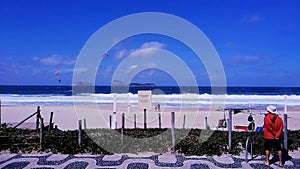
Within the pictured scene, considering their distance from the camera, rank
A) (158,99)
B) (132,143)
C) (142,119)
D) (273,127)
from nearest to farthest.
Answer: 1. (273,127)
2. (132,143)
3. (142,119)
4. (158,99)

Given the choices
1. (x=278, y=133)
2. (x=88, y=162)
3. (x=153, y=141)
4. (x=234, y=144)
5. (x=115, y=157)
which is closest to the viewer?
(x=278, y=133)

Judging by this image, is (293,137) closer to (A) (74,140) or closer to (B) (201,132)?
(B) (201,132)

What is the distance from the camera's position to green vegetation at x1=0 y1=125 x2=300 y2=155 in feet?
29.3

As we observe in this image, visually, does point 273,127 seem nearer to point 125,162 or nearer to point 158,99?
point 125,162

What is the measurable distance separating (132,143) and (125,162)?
1965 millimetres

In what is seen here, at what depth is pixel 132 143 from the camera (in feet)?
32.3

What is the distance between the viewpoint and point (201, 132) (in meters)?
11.6

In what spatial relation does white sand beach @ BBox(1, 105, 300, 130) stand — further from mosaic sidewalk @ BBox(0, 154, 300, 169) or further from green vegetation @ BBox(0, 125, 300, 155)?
mosaic sidewalk @ BBox(0, 154, 300, 169)

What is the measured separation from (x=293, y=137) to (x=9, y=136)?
31.1 feet

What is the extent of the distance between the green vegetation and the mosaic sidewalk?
0.48 metres

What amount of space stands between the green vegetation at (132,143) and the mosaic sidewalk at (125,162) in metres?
0.48

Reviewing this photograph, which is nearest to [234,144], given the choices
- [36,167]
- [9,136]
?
[36,167]

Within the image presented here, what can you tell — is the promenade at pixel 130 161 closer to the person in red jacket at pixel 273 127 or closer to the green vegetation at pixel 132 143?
the green vegetation at pixel 132 143

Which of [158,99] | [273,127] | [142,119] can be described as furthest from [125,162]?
[158,99]
